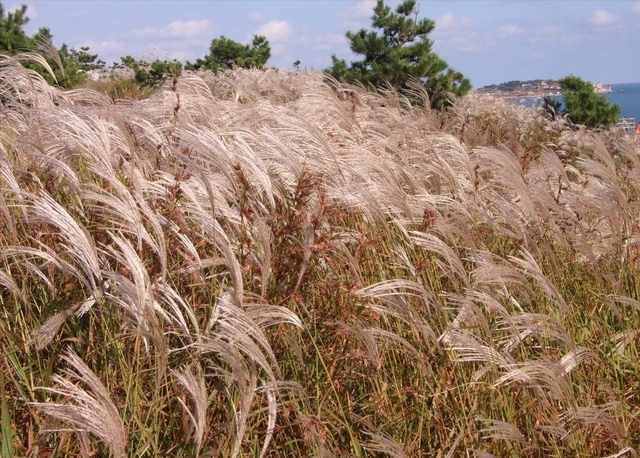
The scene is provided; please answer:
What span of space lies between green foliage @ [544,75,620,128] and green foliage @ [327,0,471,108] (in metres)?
1.68

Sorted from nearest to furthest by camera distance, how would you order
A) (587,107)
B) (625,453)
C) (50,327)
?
(50,327) → (625,453) → (587,107)

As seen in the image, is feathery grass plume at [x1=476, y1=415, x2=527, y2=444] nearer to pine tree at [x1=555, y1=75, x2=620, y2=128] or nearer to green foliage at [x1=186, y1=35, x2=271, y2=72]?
pine tree at [x1=555, y1=75, x2=620, y2=128]

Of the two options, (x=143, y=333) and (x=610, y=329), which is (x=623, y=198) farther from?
(x=143, y=333)

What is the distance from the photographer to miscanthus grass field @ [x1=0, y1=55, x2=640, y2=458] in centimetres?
237

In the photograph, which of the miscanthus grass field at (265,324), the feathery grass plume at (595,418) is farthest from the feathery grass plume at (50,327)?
the feathery grass plume at (595,418)

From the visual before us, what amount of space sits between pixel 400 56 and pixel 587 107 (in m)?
2.92

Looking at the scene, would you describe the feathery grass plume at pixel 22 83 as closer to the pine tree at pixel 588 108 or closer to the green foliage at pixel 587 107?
the green foliage at pixel 587 107

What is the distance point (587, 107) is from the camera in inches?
447

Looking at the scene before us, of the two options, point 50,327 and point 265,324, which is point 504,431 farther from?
point 50,327

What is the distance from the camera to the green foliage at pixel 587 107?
1122cm

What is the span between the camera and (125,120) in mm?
3572

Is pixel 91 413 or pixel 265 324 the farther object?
pixel 265 324

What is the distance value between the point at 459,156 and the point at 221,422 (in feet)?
7.62

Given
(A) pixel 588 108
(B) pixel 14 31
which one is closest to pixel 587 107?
(A) pixel 588 108
